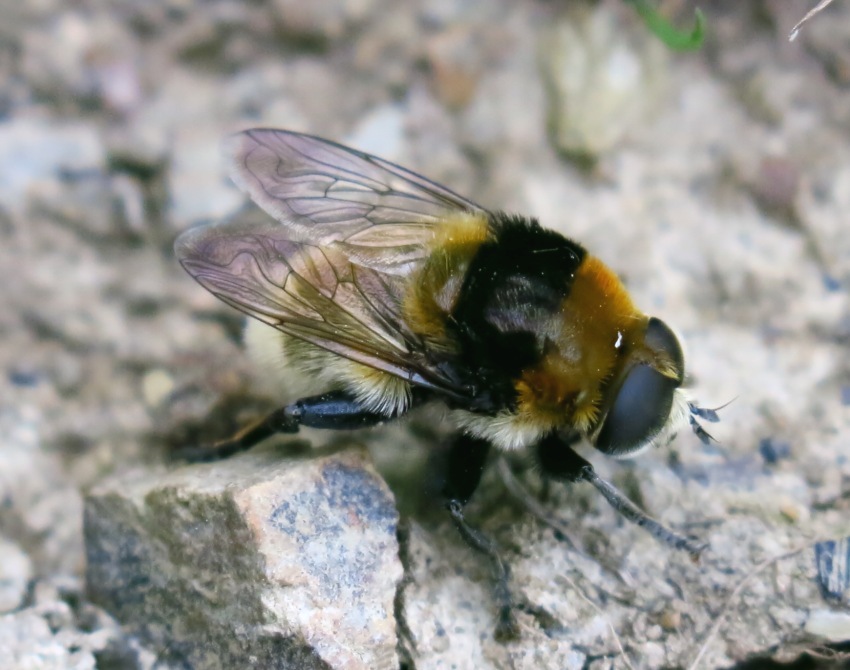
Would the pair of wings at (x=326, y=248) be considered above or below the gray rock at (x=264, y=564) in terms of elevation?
above

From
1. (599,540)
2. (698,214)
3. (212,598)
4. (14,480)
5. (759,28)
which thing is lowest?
(14,480)

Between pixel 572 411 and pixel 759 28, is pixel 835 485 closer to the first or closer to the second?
pixel 572 411

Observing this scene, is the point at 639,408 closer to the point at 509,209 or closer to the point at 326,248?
the point at 326,248

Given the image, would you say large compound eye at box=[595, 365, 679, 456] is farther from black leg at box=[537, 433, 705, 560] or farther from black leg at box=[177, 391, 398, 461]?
black leg at box=[177, 391, 398, 461]

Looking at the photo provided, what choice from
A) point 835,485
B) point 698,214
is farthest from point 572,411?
point 698,214

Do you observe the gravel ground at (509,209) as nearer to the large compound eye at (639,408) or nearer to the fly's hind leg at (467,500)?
the fly's hind leg at (467,500)

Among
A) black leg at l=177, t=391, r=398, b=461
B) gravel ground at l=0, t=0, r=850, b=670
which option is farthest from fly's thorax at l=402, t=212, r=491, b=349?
gravel ground at l=0, t=0, r=850, b=670

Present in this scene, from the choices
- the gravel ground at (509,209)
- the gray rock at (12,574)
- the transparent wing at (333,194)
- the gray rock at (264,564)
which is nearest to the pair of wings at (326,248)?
the transparent wing at (333,194)
